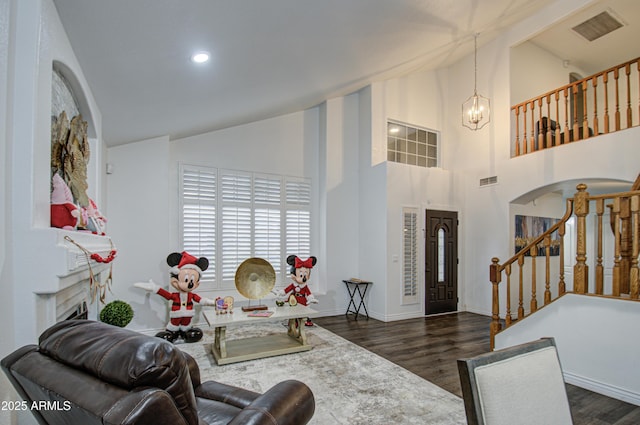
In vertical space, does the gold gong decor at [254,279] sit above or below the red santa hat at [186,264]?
below

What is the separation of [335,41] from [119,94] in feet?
7.15

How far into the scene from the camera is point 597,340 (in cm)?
308

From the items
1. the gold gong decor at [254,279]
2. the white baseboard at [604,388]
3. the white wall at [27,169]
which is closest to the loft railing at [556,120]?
the white baseboard at [604,388]

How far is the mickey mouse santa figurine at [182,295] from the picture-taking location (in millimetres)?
4461

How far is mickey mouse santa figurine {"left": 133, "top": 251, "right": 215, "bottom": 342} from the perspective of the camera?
4461 millimetres

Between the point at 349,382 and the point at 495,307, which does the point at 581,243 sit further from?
the point at 349,382

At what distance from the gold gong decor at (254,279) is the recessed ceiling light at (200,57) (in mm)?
2536

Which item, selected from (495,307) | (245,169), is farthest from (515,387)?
(245,169)

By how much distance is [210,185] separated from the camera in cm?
555

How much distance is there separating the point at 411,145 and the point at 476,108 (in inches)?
64.0

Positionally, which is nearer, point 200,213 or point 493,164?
point 200,213

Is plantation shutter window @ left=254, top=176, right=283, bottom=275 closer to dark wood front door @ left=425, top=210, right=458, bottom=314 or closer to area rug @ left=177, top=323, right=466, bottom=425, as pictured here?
area rug @ left=177, top=323, right=466, bottom=425

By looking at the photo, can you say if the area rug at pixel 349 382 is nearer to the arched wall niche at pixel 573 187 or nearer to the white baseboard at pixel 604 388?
the white baseboard at pixel 604 388

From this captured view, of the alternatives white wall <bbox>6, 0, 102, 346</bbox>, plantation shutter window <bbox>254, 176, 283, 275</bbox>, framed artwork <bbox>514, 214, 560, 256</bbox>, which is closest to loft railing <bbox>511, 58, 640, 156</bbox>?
framed artwork <bbox>514, 214, 560, 256</bbox>
